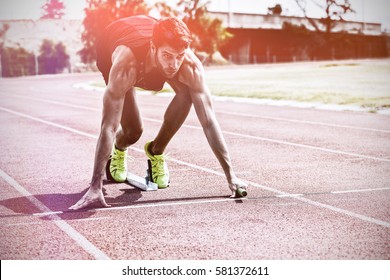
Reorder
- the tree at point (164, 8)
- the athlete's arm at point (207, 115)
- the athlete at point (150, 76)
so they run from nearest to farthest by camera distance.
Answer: the athlete at point (150, 76) → the athlete's arm at point (207, 115) → the tree at point (164, 8)

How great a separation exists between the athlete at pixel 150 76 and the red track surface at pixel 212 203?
0.44 metres

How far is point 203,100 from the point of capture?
249 inches

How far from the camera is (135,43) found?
608 centimetres

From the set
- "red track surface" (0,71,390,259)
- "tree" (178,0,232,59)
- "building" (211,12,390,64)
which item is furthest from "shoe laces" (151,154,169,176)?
"tree" (178,0,232,59)

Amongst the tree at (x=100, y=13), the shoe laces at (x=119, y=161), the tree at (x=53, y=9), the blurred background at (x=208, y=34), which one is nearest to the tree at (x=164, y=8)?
the blurred background at (x=208, y=34)

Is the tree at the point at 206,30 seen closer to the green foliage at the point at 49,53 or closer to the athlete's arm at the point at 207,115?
the green foliage at the point at 49,53

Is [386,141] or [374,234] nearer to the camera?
[374,234]

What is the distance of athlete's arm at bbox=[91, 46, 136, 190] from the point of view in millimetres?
5938

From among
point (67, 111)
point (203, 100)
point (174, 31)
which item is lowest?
point (67, 111)

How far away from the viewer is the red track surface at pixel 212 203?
15.8ft

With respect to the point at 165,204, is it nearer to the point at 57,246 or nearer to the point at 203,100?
the point at 203,100

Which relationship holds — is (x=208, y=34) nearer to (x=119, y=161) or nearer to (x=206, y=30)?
(x=206, y=30)

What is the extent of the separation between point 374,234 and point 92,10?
29.9ft

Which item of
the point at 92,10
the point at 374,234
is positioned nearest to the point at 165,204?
the point at 374,234
